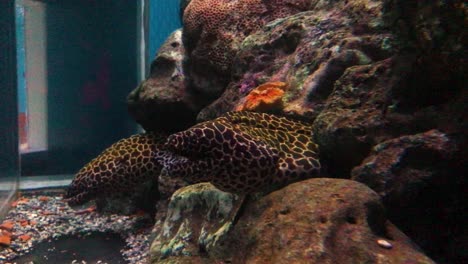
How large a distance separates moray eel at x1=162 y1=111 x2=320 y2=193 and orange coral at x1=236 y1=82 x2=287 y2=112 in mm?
722

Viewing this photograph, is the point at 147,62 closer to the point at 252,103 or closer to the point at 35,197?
the point at 35,197

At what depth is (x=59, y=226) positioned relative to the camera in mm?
5793

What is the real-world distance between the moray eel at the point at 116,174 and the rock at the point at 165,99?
53 centimetres

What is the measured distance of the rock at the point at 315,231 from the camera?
7.03 ft

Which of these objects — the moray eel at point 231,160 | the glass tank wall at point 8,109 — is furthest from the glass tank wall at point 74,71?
the moray eel at point 231,160

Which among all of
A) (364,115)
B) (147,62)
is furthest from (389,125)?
(147,62)

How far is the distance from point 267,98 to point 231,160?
118 centimetres

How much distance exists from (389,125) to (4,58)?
658 cm

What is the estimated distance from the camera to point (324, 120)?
3.14 meters

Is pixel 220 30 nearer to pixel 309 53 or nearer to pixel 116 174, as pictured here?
pixel 309 53

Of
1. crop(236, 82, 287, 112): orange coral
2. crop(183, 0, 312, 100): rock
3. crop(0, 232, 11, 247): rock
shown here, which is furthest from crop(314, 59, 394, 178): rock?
crop(0, 232, 11, 247): rock

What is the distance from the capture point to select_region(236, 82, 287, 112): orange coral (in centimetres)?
397

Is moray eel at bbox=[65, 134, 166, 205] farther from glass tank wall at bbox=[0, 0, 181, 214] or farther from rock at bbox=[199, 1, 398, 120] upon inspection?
glass tank wall at bbox=[0, 0, 181, 214]

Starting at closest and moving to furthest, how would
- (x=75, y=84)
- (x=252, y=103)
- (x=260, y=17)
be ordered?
(x=252, y=103) → (x=260, y=17) → (x=75, y=84)
